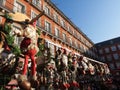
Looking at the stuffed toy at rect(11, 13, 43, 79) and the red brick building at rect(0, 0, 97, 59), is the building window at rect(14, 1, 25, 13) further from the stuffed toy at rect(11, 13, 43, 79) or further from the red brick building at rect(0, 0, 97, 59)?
the stuffed toy at rect(11, 13, 43, 79)

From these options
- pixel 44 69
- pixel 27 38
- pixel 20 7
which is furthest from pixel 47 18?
pixel 27 38

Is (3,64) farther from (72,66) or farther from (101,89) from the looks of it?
(101,89)

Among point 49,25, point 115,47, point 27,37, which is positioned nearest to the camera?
point 27,37

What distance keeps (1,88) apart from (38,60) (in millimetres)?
2391

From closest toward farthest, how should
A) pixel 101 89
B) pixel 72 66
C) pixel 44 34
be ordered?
pixel 72 66 < pixel 101 89 < pixel 44 34

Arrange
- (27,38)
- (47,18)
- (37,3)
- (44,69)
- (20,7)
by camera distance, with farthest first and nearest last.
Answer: (47,18) → (37,3) → (20,7) → (44,69) → (27,38)

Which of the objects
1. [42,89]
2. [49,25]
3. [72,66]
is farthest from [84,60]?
[49,25]

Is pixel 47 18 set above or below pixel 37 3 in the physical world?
below

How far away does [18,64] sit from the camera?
6.51 m

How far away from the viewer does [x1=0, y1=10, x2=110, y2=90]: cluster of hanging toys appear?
5354 millimetres

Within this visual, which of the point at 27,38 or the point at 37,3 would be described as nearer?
the point at 27,38

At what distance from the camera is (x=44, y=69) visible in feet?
28.0

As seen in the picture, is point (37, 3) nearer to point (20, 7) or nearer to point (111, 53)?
point (20, 7)

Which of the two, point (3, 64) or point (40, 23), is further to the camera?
point (40, 23)
